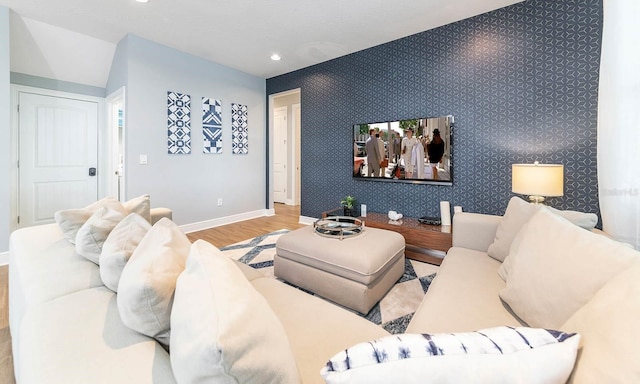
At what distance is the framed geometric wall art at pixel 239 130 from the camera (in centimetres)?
470

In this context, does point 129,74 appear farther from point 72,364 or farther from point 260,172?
point 72,364

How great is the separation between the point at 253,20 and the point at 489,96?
2.77 m

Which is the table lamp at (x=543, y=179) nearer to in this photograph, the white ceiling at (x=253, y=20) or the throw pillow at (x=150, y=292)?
the white ceiling at (x=253, y=20)

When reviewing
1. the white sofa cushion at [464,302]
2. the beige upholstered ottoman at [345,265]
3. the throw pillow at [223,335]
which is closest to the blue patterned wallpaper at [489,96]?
the beige upholstered ottoman at [345,265]

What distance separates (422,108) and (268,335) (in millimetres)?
3475

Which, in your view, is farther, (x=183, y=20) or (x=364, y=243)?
(x=183, y=20)

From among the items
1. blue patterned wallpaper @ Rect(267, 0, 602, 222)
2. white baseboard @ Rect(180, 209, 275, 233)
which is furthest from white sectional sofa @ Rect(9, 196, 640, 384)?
white baseboard @ Rect(180, 209, 275, 233)

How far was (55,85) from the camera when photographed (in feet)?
12.9

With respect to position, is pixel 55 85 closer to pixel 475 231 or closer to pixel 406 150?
pixel 406 150

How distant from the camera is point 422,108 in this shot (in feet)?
11.5

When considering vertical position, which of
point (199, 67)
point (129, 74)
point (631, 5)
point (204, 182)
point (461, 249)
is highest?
point (199, 67)

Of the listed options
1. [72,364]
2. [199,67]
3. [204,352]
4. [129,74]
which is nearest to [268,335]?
[204,352]

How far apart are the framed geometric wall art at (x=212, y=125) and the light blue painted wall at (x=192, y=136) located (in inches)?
2.9

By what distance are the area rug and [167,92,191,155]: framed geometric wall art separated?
1.67 m
